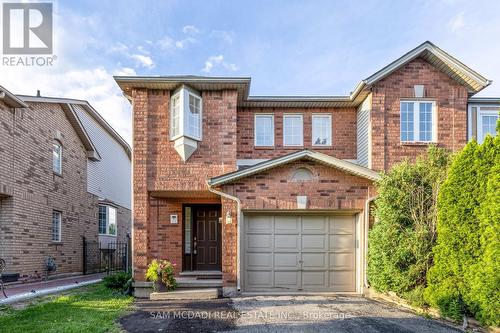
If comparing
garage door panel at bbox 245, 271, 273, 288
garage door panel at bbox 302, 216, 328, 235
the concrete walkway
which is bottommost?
the concrete walkway

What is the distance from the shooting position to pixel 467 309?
697cm

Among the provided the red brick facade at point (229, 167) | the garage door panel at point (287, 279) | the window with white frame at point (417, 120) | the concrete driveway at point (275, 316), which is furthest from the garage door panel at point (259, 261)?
the window with white frame at point (417, 120)

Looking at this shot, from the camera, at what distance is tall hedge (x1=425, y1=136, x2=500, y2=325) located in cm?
651

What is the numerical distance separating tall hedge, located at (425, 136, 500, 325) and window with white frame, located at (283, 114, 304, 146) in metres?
5.25

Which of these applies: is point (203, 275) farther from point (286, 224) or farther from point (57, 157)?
point (57, 157)

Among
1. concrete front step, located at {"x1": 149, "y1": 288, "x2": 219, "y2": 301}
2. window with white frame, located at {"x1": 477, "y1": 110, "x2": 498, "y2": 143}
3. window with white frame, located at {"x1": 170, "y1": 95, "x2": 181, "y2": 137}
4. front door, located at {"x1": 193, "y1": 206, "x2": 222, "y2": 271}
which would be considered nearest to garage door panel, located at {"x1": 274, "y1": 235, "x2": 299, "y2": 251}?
concrete front step, located at {"x1": 149, "y1": 288, "x2": 219, "y2": 301}

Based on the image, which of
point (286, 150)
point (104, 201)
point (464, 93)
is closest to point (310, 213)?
point (286, 150)

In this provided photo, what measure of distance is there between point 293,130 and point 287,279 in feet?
16.4

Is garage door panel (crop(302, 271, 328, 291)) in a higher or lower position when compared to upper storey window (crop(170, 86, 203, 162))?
lower

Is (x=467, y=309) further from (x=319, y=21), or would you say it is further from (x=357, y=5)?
(x=319, y=21)

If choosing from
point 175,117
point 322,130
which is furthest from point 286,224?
point 175,117

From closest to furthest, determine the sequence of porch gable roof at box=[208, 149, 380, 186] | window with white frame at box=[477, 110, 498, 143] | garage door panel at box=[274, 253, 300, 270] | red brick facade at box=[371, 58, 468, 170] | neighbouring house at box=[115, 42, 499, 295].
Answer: porch gable roof at box=[208, 149, 380, 186] → neighbouring house at box=[115, 42, 499, 295] → garage door panel at box=[274, 253, 300, 270] → red brick facade at box=[371, 58, 468, 170] → window with white frame at box=[477, 110, 498, 143]

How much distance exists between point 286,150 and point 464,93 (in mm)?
5881

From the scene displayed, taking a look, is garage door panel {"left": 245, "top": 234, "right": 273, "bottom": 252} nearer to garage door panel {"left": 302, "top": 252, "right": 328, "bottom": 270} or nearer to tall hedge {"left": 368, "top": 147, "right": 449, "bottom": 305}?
garage door panel {"left": 302, "top": 252, "right": 328, "bottom": 270}
